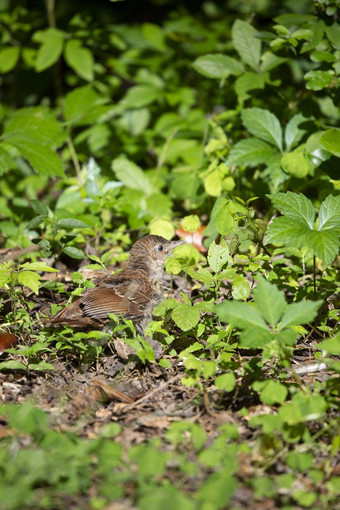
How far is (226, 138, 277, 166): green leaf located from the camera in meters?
4.94

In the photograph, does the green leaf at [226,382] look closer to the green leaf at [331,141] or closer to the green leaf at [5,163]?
the green leaf at [331,141]

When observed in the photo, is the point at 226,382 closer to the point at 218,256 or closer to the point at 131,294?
the point at 218,256

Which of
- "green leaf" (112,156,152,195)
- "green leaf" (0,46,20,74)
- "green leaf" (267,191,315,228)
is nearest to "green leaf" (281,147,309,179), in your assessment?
"green leaf" (267,191,315,228)

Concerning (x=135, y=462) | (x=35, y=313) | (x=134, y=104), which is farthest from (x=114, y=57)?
(x=135, y=462)

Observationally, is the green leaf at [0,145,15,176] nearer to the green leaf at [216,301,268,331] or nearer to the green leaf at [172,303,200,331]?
the green leaf at [172,303,200,331]

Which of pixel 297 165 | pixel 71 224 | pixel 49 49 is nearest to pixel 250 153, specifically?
pixel 297 165

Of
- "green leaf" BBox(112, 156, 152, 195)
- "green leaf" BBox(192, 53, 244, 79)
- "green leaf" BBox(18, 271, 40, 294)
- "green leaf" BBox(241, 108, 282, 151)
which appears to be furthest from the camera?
"green leaf" BBox(112, 156, 152, 195)

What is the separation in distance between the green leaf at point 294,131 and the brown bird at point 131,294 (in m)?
1.34

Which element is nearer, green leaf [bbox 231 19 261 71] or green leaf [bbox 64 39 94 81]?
green leaf [bbox 231 19 261 71]

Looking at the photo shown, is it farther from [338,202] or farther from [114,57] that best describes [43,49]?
[338,202]

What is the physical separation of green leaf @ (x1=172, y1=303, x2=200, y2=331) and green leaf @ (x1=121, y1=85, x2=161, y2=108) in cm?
386

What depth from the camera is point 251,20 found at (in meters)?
6.19

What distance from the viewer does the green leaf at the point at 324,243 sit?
3.52m

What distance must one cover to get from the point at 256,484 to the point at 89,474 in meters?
0.75
